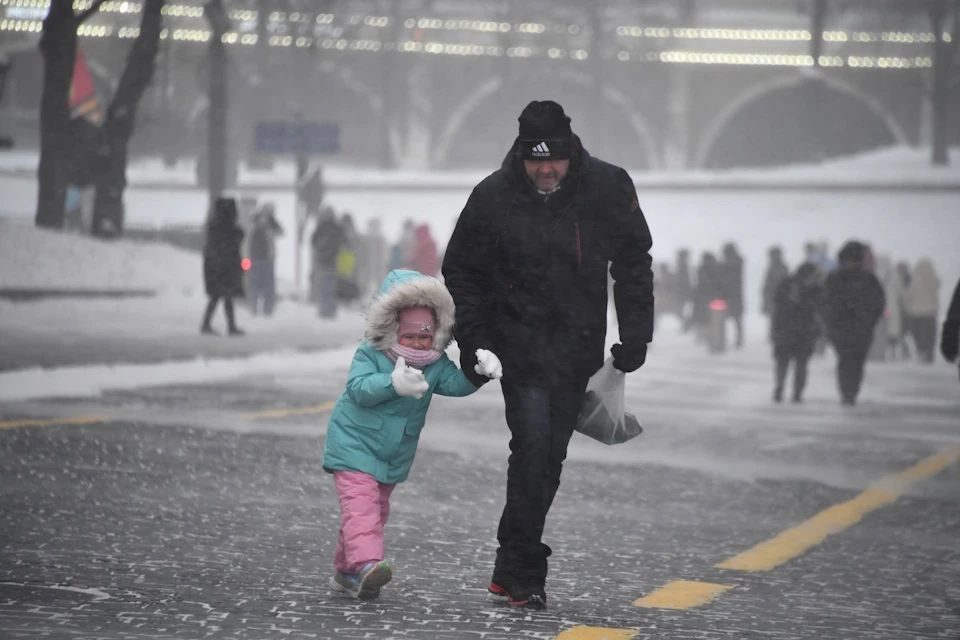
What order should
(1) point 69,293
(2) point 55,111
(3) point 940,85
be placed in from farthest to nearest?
(3) point 940,85
(2) point 55,111
(1) point 69,293

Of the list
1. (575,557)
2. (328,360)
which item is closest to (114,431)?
(575,557)

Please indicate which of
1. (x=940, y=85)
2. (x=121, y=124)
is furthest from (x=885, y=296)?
(x=940, y=85)

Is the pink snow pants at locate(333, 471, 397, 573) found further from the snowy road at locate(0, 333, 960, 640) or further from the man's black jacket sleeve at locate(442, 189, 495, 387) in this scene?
the man's black jacket sleeve at locate(442, 189, 495, 387)

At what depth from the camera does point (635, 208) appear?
4848mm

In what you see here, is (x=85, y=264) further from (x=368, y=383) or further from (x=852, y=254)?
(x=368, y=383)

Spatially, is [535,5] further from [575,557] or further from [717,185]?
[575,557]

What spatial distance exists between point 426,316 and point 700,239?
42259mm

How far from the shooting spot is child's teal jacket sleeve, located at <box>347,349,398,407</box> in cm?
463

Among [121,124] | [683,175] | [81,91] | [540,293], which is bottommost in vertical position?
[540,293]

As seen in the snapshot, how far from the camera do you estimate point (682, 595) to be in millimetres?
5176

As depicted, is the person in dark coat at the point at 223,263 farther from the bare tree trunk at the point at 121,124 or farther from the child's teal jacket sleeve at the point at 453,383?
the child's teal jacket sleeve at the point at 453,383

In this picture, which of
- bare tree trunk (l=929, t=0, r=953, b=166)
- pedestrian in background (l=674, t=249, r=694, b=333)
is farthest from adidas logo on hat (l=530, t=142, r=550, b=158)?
bare tree trunk (l=929, t=0, r=953, b=166)

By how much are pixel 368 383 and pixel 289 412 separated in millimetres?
6547

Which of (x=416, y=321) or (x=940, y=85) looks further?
(x=940, y=85)
